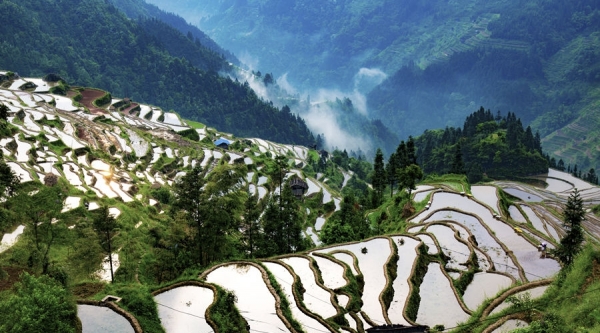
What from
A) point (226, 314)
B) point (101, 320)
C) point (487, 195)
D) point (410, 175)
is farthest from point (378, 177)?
Result: point (101, 320)

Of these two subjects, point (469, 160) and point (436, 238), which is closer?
point (436, 238)

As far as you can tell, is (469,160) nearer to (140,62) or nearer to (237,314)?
(237,314)

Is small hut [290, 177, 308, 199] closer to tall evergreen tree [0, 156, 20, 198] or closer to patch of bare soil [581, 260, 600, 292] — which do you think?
tall evergreen tree [0, 156, 20, 198]

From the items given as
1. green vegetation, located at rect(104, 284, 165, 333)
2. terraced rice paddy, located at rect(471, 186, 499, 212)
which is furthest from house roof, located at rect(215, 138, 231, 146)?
green vegetation, located at rect(104, 284, 165, 333)

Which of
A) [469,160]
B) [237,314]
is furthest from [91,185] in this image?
[469,160]

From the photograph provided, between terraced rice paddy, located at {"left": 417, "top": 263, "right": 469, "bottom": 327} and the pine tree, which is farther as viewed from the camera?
the pine tree
